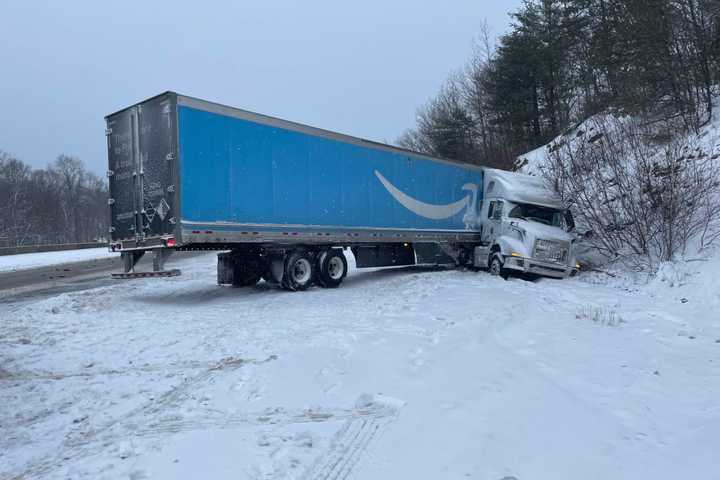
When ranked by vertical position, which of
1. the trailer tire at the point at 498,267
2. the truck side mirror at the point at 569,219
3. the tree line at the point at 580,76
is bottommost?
the trailer tire at the point at 498,267

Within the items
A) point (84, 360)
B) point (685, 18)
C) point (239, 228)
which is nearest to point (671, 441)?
point (84, 360)

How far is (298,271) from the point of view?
1341 cm

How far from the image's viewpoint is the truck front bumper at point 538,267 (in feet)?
50.4

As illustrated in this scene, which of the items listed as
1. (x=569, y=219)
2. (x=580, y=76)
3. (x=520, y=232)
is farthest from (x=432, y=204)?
(x=580, y=76)

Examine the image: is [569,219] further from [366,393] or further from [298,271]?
[366,393]

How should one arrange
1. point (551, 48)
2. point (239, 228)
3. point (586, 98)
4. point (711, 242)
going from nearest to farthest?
point (239, 228)
point (711, 242)
point (586, 98)
point (551, 48)

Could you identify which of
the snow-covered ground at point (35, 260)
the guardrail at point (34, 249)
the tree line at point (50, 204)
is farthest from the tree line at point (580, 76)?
the tree line at point (50, 204)

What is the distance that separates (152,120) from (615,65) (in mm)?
24075

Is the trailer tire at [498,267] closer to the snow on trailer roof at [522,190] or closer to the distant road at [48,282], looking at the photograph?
the snow on trailer roof at [522,190]

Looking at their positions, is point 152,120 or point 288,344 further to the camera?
point 152,120

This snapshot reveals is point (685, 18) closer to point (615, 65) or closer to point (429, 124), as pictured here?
point (615, 65)

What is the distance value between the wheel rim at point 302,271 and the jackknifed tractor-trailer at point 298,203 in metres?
0.03

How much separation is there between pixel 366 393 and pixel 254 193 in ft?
25.2

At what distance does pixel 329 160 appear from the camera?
13867 mm
